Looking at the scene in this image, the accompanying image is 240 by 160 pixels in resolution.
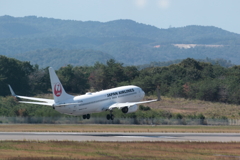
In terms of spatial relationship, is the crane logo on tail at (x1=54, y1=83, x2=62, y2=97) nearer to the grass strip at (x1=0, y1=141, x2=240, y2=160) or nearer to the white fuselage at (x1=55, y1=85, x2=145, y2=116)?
the white fuselage at (x1=55, y1=85, x2=145, y2=116)

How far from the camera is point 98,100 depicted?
276ft

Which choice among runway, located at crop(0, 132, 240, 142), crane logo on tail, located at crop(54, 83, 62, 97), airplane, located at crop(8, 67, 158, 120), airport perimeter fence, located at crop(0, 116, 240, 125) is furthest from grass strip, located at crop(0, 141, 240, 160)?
airport perimeter fence, located at crop(0, 116, 240, 125)

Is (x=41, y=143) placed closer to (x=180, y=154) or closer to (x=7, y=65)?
(x=180, y=154)

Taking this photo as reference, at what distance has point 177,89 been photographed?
6614 inches

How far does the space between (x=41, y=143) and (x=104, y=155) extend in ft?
42.9

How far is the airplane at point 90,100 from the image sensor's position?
77938mm

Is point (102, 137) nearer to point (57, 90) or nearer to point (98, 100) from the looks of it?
point (57, 90)

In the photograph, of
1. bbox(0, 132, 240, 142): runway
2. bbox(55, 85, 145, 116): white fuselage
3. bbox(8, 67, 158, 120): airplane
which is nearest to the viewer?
bbox(0, 132, 240, 142): runway

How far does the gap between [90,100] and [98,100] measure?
6.38ft

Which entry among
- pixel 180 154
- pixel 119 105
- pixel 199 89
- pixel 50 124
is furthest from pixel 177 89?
pixel 180 154

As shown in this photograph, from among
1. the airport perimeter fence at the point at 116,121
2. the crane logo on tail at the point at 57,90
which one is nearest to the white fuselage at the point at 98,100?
the crane logo on tail at the point at 57,90

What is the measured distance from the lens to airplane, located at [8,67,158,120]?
77.9 metres

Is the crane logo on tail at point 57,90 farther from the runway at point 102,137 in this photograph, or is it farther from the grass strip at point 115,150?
the grass strip at point 115,150

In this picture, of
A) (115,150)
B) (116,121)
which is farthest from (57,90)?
(116,121)
